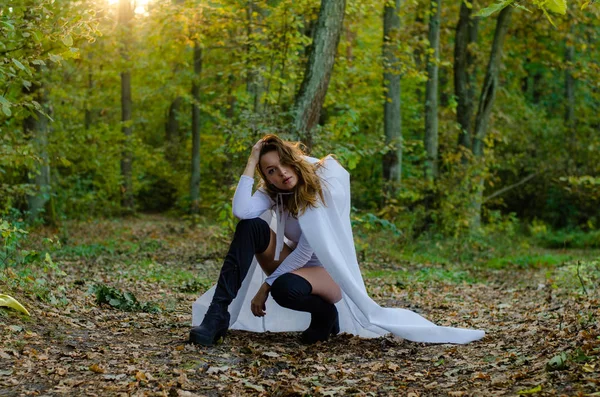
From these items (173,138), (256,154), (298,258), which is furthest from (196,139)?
(298,258)

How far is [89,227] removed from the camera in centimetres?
1773

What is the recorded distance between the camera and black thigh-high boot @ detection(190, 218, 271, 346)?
4.80 m

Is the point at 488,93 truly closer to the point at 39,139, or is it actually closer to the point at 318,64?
the point at 318,64

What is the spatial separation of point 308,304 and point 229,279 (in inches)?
24.4

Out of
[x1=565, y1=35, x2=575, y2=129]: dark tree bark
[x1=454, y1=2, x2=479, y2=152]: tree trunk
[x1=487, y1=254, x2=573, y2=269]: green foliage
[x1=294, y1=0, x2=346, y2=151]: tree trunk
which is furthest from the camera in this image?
[x1=565, y1=35, x2=575, y2=129]: dark tree bark

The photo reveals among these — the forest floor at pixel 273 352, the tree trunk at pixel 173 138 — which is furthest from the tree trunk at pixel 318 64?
the tree trunk at pixel 173 138

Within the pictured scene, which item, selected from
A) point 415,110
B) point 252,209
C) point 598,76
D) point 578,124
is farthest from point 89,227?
point 578,124

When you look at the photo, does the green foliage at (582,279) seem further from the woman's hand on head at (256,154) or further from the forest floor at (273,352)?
the woman's hand on head at (256,154)

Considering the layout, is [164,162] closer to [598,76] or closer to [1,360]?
[598,76]

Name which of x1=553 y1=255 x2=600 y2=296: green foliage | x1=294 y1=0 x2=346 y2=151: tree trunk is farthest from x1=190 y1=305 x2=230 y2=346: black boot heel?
x1=294 y1=0 x2=346 y2=151: tree trunk

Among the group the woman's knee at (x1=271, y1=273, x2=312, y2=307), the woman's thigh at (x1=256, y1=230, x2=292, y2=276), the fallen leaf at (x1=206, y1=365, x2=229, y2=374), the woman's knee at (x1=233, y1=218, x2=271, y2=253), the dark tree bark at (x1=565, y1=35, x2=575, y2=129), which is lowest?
the fallen leaf at (x1=206, y1=365, x2=229, y2=374)

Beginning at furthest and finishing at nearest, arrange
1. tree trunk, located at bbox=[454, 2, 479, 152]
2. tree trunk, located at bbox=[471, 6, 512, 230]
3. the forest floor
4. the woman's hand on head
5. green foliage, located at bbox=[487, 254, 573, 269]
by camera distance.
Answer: tree trunk, located at bbox=[454, 2, 479, 152], tree trunk, located at bbox=[471, 6, 512, 230], green foliage, located at bbox=[487, 254, 573, 269], the woman's hand on head, the forest floor

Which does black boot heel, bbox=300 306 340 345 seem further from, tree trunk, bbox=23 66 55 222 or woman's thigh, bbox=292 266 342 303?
tree trunk, bbox=23 66 55 222

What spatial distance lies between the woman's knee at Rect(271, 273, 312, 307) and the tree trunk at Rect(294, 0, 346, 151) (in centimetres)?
464
